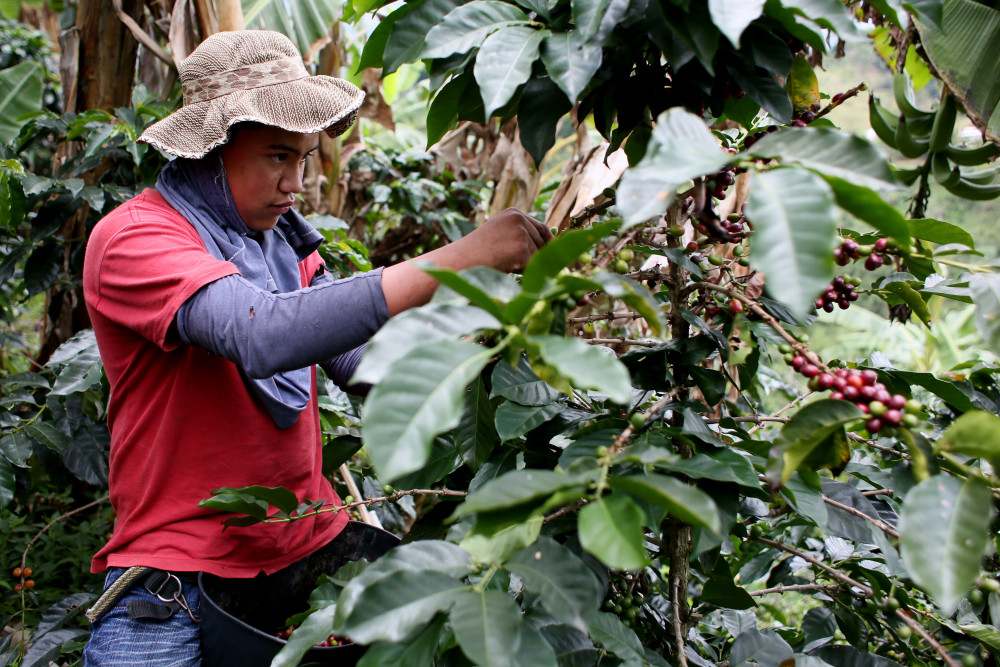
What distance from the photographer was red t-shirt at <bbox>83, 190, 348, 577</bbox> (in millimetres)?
1126

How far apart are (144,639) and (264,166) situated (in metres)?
0.84

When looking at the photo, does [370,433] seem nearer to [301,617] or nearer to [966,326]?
[301,617]

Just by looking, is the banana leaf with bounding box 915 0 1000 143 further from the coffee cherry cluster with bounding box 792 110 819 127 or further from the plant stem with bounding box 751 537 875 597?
the plant stem with bounding box 751 537 875 597

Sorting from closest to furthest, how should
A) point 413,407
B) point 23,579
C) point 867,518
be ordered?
point 413,407 → point 867,518 → point 23,579

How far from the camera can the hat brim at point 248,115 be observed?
1166 mm

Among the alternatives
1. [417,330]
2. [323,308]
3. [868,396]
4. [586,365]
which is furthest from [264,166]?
[868,396]

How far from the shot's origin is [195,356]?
45.4 inches

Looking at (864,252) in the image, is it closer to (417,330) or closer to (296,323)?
(417,330)

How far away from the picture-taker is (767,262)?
508 millimetres

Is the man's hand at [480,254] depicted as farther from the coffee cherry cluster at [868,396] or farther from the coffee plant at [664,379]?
the coffee cherry cluster at [868,396]

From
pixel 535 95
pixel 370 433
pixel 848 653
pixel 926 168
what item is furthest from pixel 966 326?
pixel 370 433

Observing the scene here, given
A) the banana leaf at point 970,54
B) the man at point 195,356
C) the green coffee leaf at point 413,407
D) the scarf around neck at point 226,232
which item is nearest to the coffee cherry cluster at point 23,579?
the man at point 195,356

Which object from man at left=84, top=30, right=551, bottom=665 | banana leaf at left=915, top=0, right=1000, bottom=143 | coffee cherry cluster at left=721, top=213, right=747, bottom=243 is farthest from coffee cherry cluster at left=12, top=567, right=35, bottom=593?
banana leaf at left=915, top=0, right=1000, bottom=143

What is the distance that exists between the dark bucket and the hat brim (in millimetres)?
758
